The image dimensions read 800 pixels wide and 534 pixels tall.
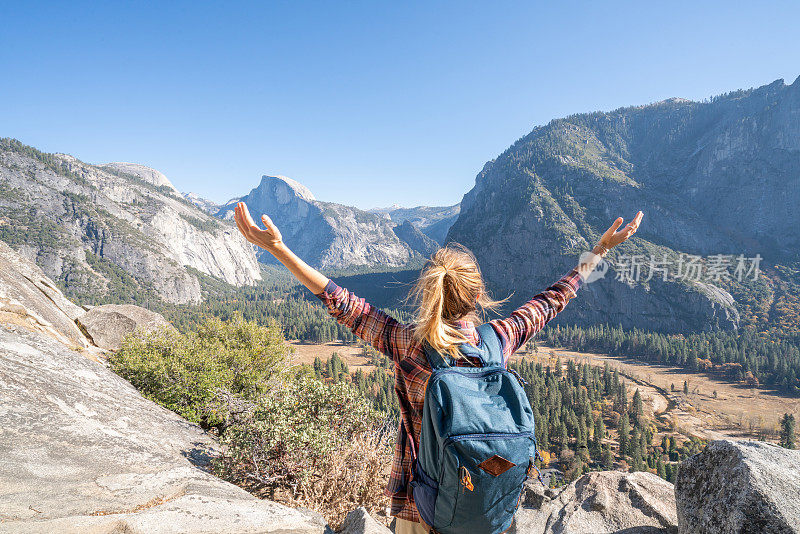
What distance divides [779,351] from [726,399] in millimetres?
46087

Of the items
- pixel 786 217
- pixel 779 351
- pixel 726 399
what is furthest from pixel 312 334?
pixel 786 217

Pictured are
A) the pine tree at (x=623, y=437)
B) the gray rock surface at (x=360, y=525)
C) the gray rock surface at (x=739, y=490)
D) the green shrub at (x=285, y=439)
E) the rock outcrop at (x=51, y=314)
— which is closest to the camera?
the gray rock surface at (x=739, y=490)

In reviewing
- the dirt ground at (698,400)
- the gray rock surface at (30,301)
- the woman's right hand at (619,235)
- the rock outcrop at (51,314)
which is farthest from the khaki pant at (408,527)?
the dirt ground at (698,400)

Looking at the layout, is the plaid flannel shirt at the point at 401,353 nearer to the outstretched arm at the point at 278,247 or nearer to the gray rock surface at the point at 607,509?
the outstretched arm at the point at 278,247

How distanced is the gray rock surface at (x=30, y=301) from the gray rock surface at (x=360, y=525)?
11210mm

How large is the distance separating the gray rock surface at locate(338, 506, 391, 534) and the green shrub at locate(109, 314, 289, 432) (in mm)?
5546

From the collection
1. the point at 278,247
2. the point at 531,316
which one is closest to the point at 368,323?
the point at 278,247

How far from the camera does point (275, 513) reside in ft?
14.3

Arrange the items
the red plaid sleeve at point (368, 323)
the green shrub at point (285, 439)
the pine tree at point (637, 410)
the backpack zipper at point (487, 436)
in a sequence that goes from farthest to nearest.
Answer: the pine tree at point (637, 410) → the green shrub at point (285, 439) → the red plaid sleeve at point (368, 323) → the backpack zipper at point (487, 436)

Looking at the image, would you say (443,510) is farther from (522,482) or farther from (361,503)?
(361,503)

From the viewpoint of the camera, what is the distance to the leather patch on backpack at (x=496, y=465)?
2049 millimetres

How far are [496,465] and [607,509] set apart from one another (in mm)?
5481

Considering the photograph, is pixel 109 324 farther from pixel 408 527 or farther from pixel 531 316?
pixel 531 316

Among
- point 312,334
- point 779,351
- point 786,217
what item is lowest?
point 312,334
